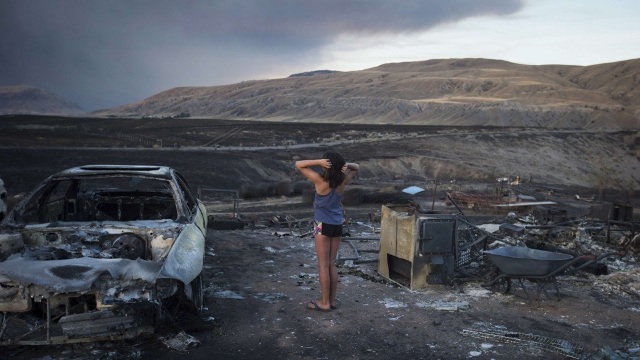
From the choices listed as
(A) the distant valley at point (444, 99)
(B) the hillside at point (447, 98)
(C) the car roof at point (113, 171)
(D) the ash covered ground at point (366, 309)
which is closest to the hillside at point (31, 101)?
A: (A) the distant valley at point (444, 99)

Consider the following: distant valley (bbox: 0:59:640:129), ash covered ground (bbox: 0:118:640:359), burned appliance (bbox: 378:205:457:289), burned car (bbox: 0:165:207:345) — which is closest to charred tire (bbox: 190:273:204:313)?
burned car (bbox: 0:165:207:345)

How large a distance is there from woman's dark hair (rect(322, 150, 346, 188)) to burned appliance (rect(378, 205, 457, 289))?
Result: 6.08 ft

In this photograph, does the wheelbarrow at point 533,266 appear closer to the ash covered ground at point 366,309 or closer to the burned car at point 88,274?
the ash covered ground at point 366,309

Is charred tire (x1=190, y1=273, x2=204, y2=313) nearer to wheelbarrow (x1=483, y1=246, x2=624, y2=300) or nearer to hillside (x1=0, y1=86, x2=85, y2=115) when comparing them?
wheelbarrow (x1=483, y1=246, x2=624, y2=300)

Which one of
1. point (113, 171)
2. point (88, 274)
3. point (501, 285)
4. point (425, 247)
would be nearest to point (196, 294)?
point (88, 274)

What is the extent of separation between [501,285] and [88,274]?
18.7ft

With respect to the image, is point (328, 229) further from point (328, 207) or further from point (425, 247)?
point (425, 247)

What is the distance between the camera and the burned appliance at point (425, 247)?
7.74 m

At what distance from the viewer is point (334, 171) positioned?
6305 millimetres

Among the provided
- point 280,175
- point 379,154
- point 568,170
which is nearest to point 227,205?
point 280,175

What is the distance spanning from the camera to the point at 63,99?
18900cm

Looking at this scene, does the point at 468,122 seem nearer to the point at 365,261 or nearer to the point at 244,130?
the point at 244,130

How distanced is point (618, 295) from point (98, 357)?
6.92 m

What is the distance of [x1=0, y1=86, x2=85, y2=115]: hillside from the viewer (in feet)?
518
